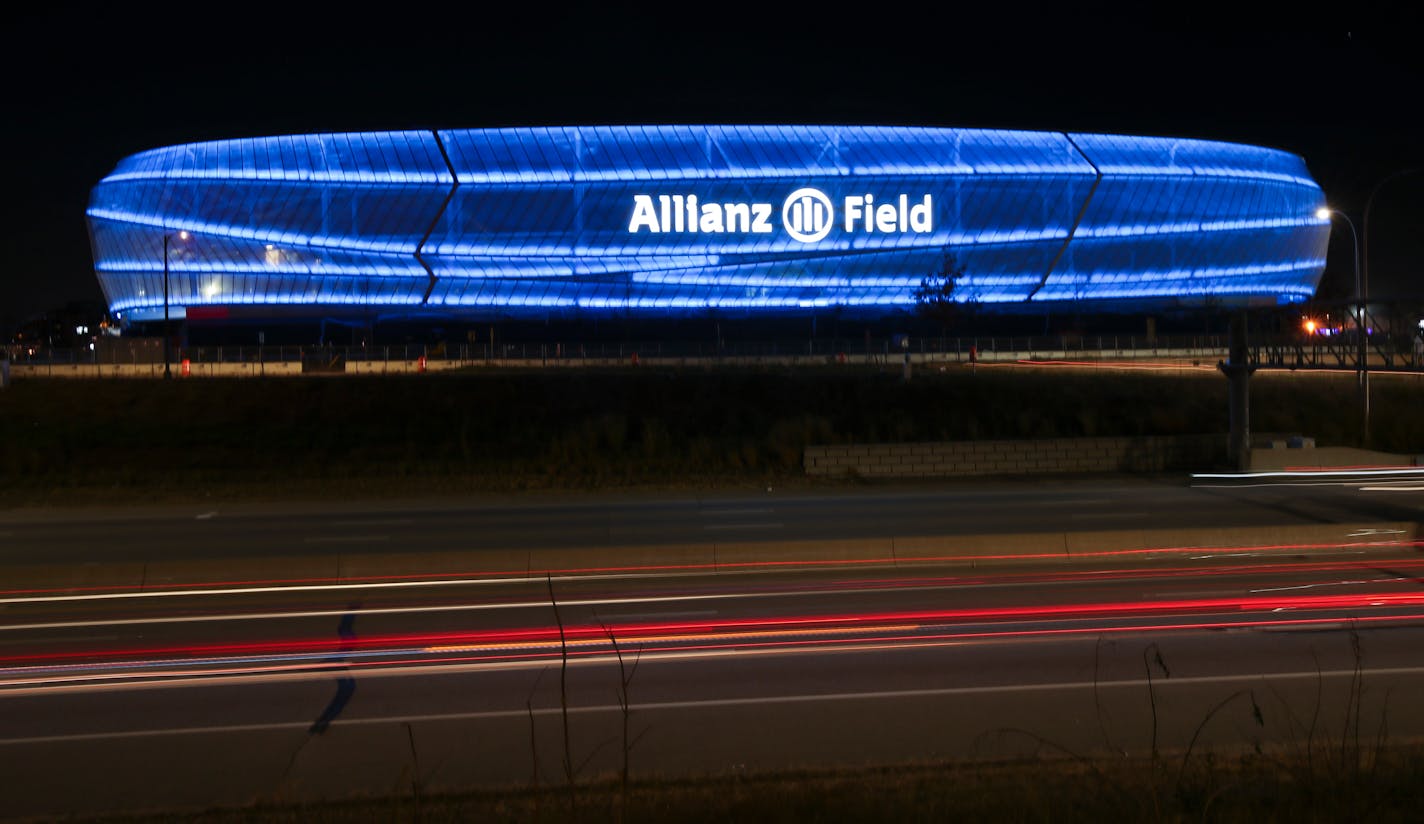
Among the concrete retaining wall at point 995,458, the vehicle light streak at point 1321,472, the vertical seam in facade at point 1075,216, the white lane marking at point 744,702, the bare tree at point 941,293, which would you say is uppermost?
the vertical seam in facade at point 1075,216

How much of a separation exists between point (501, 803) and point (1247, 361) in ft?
74.4

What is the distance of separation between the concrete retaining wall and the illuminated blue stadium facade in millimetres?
56503

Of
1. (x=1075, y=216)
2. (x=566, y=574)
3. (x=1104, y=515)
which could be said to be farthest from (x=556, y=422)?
(x=1075, y=216)

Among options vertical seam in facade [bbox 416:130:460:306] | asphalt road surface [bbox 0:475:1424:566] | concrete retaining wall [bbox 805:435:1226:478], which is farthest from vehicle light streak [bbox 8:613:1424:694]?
vertical seam in facade [bbox 416:130:460:306]

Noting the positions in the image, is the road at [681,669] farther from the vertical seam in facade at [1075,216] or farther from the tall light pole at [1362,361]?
the vertical seam in facade at [1075,216]

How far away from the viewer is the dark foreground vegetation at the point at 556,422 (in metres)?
26.6

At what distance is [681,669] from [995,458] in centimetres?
1716

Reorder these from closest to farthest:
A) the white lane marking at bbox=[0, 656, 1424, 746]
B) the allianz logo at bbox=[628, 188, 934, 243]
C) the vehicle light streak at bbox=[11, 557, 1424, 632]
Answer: the white lane marking at bbox=[0, 656, 1424, 746] → the vehicle light streak at bbox=[11, 557, 1424, 632] → the allianz logo at bbox=[628, 188, 934, 243]

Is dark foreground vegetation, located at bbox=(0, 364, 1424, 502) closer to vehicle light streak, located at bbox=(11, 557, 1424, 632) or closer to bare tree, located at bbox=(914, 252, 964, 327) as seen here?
vehicle light streak, located at bbox=(11, 557, 1424, 632)

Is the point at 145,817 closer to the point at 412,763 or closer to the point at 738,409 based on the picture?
the point at 412,763

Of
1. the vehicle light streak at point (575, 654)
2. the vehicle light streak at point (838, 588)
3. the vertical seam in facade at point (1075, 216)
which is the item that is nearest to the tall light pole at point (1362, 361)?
the vehicle light streak at point (838, 588)

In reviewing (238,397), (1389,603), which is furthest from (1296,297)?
(1389,603)

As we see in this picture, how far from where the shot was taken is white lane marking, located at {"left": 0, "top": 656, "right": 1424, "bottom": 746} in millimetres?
8445

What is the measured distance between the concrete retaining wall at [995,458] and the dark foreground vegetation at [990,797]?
18741 mm
